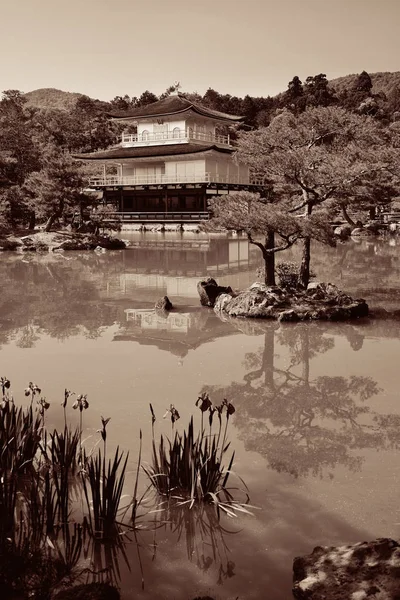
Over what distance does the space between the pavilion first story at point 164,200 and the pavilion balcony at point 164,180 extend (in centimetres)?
36

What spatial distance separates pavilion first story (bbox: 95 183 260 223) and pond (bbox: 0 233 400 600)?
23.7 metres

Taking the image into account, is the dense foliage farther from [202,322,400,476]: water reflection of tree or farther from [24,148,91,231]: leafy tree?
[202,322,400,476]: water reflection of tree

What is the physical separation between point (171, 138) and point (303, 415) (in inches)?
1593

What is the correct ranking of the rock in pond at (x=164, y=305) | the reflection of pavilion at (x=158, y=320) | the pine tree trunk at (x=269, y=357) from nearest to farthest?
the pine tree trunk at (x=269, y=357) < the reflection of pavilion at (x=158, y=320) < the rock in pond at (x=164, y=305)

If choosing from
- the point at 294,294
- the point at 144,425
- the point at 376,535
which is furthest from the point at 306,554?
the point at 294,294

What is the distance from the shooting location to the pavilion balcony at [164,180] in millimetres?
40281

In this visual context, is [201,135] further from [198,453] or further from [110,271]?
[198,453]

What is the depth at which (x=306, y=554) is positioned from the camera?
4051mm

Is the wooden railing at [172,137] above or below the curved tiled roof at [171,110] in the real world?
below

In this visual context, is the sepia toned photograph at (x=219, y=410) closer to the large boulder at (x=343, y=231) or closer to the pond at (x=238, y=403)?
the pond at (x=238, y=403)

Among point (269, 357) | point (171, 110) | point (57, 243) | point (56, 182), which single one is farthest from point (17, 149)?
point (269, 357)

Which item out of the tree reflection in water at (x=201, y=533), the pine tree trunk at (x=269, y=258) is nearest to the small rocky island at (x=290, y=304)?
the pine tree trunk at (x=269, y=258)

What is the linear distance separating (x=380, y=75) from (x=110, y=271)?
464ft

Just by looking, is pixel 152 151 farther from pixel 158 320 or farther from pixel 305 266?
pixel 158 320
